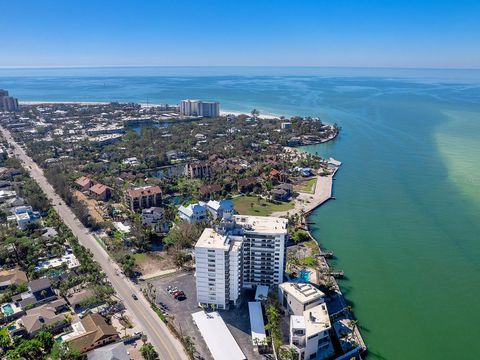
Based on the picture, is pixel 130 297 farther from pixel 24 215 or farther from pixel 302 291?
pixel 24 215

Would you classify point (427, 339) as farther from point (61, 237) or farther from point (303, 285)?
point (61, 237)

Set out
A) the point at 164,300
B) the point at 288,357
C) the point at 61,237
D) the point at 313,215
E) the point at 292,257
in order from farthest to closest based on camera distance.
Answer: the point at 313,215, the point at 61,237, the point at 292,257, the point at 164,300, the point at 288,357

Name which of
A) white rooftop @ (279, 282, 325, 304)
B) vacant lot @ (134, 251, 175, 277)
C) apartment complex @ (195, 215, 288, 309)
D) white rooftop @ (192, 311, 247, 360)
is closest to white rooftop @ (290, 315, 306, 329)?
white rooftop @ (279, 282, 325, 304)

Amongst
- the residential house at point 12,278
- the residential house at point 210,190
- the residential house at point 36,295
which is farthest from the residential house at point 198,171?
the residential house at point 36,295

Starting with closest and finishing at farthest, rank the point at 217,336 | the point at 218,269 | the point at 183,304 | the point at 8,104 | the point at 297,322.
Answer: the point at 297,322 < the point at 217,336 < the point at 218,269 < the point at 183,304 < the point at 8,104

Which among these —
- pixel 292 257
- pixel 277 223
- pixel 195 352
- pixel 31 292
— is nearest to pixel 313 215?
pixel 292 257

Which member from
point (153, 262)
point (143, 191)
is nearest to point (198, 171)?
point (143, 191)

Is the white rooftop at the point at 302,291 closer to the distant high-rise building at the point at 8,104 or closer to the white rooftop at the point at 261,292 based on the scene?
the white rooftop at the point at 261,292

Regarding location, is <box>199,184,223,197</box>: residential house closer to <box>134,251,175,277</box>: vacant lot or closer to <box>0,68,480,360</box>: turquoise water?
<box>0,68,480,360</box>: turquoise water
